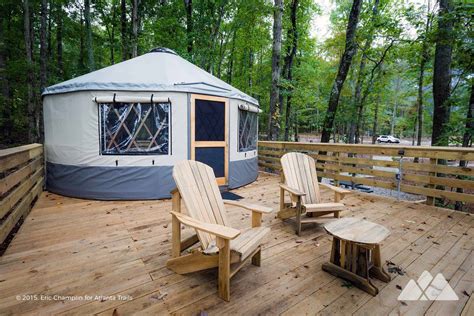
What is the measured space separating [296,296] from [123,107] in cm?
381

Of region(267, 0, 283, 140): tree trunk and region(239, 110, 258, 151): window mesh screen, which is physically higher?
region(267, 0, 283, 140): tree trunk

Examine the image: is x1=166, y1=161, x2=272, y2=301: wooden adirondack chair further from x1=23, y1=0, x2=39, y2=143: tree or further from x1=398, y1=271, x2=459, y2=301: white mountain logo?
x1=23, y1=0, x2=39, y2=143: tree

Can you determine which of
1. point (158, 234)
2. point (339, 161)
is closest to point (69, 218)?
point (158, 234)

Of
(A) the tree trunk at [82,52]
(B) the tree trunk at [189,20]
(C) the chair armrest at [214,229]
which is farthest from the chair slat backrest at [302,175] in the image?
(A) the tree trunk at [82,52]

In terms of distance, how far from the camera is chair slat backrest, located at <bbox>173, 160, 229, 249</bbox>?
5.97ft

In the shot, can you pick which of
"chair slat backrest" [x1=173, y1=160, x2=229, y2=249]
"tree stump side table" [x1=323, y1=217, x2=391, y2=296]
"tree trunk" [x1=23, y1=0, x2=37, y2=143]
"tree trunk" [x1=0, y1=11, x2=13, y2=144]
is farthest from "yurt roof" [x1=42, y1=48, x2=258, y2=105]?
"tree trunk" [x1=0, y1=11, x2=13, y2=144]

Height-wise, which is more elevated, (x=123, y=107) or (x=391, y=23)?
(x=391, y=23)

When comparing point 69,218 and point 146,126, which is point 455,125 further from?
point 69,218

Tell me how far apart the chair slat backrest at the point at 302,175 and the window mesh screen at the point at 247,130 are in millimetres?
2081

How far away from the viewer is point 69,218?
3.09 meters

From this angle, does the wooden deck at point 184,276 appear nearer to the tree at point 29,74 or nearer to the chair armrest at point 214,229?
the chair armrest at point 214,229

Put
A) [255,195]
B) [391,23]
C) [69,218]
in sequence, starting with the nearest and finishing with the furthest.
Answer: [69,218] → [255,195] → [391,23]

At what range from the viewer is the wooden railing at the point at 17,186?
2381 mm

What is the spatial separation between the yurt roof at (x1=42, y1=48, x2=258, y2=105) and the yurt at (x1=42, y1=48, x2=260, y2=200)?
0.6 inches
